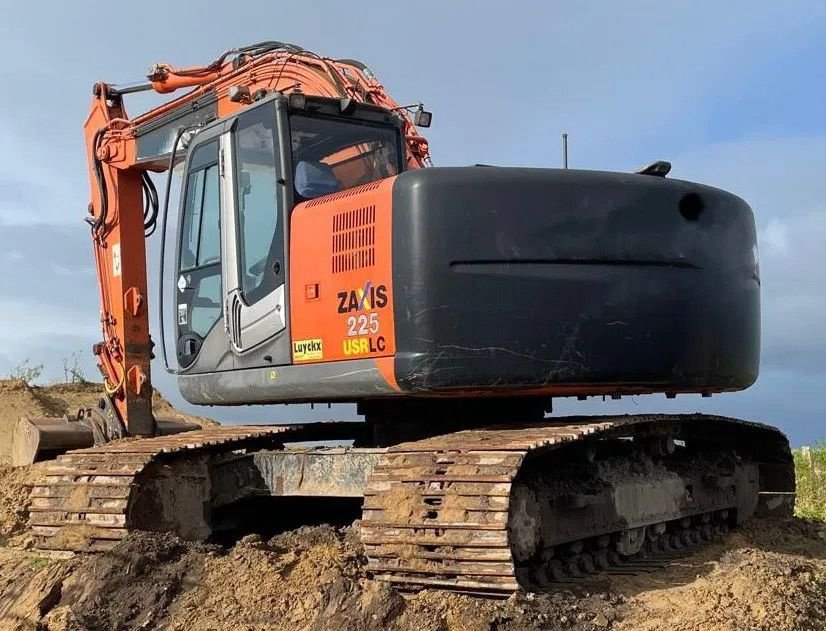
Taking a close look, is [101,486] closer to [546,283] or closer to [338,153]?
[338,153]

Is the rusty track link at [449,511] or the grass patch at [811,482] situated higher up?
the rusty track link at [449,511]

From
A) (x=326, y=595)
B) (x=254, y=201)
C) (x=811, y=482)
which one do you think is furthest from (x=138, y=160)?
(x=811, y=482)

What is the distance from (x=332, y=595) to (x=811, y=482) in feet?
34.1

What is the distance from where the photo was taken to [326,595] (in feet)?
17.7

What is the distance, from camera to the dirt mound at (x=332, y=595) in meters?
4.98

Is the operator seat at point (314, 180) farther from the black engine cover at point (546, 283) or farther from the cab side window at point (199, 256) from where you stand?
the black engine cover at point (546, 283)

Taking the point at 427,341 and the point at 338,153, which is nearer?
the point at 427,341

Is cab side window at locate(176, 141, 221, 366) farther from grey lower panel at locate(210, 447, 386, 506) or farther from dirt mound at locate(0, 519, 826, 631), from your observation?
dirt mound at locate(0, 519, 826, 631)

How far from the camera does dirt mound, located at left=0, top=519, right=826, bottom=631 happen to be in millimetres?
4977

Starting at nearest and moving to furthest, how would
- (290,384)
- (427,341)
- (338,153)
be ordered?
(427,341), (290,384), (338,153)

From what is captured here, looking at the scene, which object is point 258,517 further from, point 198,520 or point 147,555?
point 147,555

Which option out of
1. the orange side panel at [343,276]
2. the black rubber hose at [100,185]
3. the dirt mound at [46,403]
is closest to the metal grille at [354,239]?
the orange side panel at [343,276]

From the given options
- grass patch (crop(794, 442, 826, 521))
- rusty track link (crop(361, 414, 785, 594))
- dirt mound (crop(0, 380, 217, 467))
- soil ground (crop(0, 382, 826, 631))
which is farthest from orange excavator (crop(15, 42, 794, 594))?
dirt mound (crop(0, 380, 217, 467))

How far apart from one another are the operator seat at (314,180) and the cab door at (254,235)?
0.14m
